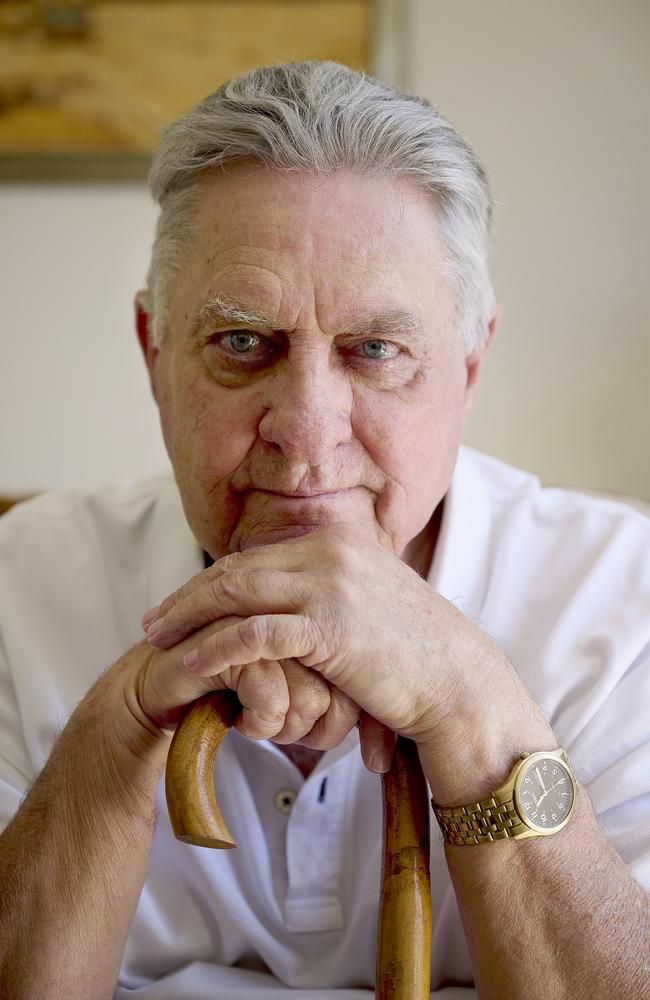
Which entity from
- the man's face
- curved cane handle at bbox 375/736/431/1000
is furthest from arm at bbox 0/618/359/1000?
the man's face

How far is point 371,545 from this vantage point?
0.98 meters

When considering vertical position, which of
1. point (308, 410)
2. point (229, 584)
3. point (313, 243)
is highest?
point (313, 243)

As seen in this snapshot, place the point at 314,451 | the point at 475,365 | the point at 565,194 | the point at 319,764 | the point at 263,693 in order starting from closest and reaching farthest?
the point at 263,693
the point at 314,451
the point at 319,764
the point at 475,365
the point at 565,194

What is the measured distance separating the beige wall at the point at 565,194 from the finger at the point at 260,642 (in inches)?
76.7

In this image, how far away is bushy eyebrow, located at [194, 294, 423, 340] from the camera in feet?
3.70

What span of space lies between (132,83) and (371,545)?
2.16m

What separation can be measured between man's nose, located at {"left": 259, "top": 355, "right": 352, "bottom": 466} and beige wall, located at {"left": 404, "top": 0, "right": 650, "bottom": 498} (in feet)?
5.49

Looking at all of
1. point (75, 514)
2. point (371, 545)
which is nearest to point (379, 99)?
point (371, 545)

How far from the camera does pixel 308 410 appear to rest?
1.09 meters

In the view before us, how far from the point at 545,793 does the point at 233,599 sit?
1.20ft

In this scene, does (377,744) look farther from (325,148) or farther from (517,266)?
(517,266)

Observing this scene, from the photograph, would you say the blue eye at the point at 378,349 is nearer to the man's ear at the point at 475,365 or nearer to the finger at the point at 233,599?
the man's ear at the point at 475,365

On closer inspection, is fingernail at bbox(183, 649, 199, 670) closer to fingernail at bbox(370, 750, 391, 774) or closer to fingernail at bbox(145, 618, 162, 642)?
fingernail at bbox(145, 618, 162, 642)

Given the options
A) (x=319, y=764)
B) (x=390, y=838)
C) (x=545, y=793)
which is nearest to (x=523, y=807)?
(x=545, y=793)
